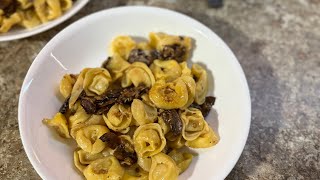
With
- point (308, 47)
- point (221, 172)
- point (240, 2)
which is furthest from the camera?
point (240, 2)

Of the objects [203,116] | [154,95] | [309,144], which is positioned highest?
[154,95]

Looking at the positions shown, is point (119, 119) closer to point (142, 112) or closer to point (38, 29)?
point (142, 112)

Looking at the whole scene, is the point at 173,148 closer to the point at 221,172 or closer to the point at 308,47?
the point at 221,172

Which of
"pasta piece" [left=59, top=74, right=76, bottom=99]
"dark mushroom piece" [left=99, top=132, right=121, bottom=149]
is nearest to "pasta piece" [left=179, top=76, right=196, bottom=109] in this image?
"dark mushroom piece" [left=99, top=132, right=121, bottom=149]

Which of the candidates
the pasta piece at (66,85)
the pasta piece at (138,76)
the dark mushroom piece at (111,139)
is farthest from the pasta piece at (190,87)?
the pasta piece at (66,85)

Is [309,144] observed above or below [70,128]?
below

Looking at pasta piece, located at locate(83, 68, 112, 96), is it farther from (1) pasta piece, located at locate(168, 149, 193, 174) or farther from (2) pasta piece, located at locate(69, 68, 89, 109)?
(1) pasta piece, located at locate(168, 149, 193, 174)

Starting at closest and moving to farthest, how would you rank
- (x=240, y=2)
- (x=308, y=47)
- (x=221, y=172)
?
(x=221, y=172) → (x=308, y=47) → (x=240, y=2)

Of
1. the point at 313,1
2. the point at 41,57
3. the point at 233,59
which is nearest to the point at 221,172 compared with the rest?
the point at 233,59
